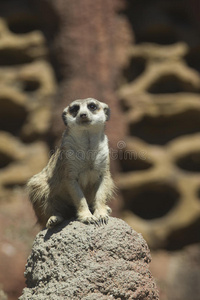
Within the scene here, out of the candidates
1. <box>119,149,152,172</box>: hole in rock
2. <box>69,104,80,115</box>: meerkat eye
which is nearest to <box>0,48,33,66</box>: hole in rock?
<box>119,149,152,172</box>: hole in rock

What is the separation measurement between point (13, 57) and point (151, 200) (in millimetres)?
3691

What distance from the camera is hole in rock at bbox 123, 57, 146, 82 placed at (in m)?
8.88

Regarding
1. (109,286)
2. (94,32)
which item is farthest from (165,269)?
(109,286)

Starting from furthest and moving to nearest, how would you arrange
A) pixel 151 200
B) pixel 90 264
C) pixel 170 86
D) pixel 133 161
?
pixel 170 86 < pixel 151 200 < pixel 133 161 < pixel 90 264

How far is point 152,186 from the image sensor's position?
27.5 feet

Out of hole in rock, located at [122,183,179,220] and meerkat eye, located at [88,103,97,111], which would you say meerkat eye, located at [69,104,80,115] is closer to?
meerkat eye, located at [88,103,97,111]

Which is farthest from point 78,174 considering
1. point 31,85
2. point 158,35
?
point 158,35

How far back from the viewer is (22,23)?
9.30 m

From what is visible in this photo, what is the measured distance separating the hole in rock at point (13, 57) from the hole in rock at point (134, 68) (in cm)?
180

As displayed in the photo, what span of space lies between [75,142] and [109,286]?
1.08 m

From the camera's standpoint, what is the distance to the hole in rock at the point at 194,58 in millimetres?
8898

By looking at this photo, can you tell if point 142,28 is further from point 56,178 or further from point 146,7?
point 56,178

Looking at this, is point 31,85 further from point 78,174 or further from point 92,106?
point 78,174

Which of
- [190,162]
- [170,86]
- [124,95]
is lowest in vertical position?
[190,162]
